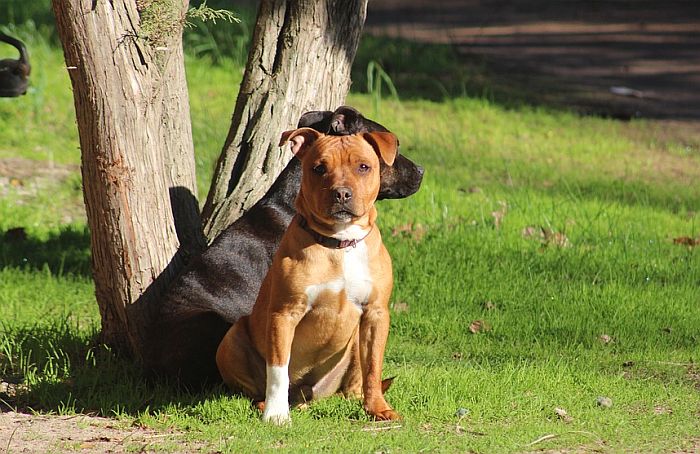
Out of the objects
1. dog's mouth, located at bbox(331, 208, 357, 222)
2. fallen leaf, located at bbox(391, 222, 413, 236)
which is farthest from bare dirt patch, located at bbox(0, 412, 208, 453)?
fallen leaf, located at bbox(391, 222, 413, 236)

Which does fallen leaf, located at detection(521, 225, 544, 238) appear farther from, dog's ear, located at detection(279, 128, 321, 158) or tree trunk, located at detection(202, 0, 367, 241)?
dog's ear, located at detection(279, 128, 321, 158)

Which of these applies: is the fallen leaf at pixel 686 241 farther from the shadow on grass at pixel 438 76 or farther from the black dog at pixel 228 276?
the shadow on grass at pixel 438 76

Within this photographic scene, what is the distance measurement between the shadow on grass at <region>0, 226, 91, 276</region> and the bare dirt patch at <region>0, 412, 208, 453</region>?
2486mm

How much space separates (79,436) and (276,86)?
2.40 meters

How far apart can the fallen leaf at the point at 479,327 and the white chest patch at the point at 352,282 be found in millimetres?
1888

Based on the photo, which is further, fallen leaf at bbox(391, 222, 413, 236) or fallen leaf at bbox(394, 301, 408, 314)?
fallen leaf at bbox(391, 222, 413, 236)

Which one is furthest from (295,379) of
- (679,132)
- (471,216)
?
(679,132)

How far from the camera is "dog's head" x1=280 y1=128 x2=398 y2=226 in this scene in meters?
4.39

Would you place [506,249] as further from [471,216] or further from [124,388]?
[124,388]

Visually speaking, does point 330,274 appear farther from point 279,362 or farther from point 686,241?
point 686,241

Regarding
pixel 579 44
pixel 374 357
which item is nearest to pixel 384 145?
pixel 374 357

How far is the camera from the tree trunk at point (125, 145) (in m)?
4.95

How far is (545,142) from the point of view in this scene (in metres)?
10.3

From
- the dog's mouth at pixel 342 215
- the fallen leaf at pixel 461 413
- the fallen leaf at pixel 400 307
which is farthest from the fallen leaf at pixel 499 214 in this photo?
the dog's mouth at pixel 342 215
